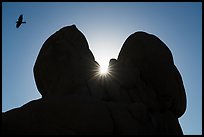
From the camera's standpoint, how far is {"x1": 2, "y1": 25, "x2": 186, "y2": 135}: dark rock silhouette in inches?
268

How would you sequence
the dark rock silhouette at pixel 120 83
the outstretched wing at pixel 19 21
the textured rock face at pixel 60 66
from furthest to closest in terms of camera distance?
1. the outstretched wing at pixel 19 21
2. the textured rock face at pixel 60 66
3. the dark rock silhouette at pixel 120 83

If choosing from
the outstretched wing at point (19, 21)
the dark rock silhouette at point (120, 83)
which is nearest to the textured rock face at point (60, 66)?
the dark rock silhouette at point (120, 83)

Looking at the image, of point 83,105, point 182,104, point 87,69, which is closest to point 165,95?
point 182,104

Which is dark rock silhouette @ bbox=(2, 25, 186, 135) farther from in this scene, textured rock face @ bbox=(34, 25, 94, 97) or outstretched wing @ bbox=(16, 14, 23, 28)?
outstretched wing @ bbox=(16, 14, 23, 28)

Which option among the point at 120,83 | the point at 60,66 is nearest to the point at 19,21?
the point at 60,66

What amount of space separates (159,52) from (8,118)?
3971 millimetres

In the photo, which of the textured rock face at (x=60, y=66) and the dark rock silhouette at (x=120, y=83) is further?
the textured rock face at (x=60, y=66)

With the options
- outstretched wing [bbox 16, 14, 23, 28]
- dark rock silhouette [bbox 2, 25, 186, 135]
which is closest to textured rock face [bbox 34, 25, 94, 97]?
dark rock silhouette [bbox 2, 25, 186, 135]

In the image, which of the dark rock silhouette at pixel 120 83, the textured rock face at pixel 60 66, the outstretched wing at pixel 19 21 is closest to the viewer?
the dark rock silhouette at pixel 120 83

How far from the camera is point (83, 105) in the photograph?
6598mm

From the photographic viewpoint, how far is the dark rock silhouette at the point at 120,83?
22.3 feet

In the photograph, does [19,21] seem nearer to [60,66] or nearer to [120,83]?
[60,66]

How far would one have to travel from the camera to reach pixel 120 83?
26.9 feet

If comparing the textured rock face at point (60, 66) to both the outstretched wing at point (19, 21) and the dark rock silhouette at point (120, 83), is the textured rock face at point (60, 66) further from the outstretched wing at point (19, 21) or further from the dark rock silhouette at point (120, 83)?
the outstretched wing at point (19, 21)
